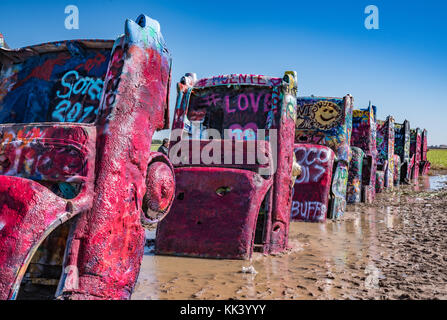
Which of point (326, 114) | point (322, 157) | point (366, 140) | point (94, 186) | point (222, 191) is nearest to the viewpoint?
point (94, 186)

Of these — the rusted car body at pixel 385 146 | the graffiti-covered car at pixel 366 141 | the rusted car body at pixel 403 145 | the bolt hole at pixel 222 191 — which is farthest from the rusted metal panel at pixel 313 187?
the rusted car body at pixel 403 145

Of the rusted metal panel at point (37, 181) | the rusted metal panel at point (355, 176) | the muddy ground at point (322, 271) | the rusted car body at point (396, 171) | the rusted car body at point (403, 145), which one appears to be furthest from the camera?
the rusted car body at point (403, 145)

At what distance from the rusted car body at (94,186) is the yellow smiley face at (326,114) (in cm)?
628

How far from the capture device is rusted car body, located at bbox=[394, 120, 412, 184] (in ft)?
57.0

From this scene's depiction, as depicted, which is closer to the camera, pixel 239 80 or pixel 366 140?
pixel 239 80

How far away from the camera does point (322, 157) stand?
7047 mm

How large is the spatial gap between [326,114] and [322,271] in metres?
5.35

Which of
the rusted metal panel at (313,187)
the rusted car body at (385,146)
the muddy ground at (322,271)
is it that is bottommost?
the muddy ground at (322,271)

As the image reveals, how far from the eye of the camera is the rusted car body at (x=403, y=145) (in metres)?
17.4

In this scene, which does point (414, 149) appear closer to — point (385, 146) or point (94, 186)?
point (385, 146)

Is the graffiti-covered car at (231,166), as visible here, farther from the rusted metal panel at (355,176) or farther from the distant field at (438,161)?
the distant field at (438,161)

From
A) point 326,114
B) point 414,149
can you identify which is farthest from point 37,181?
point 414,149
